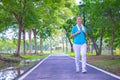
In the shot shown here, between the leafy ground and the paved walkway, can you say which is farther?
the leafy ground

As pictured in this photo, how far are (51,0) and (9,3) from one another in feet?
14.6

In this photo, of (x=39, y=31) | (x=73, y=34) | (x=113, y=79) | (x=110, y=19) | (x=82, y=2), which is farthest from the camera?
(x=39, y=31)

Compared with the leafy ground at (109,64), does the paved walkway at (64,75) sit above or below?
below

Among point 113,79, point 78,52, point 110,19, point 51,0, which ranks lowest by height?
point 113,79

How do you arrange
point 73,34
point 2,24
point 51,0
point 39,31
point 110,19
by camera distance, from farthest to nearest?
point 39,31 → point 2,24 → point 51,0 → point 110,19 → point 73,34

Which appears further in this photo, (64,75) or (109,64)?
(109,64)

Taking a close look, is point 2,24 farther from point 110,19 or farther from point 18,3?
point 110,19

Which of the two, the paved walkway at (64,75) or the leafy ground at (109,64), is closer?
the paved walkway at (64,75)

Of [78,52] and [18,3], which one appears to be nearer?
[78,52]

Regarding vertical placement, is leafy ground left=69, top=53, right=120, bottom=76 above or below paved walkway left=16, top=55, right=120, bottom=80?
above

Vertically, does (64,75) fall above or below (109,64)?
below

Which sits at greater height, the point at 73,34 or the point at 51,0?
the point at 51,0

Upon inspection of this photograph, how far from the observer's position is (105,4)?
1026 inches

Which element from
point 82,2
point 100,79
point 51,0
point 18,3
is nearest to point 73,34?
point 100,79
